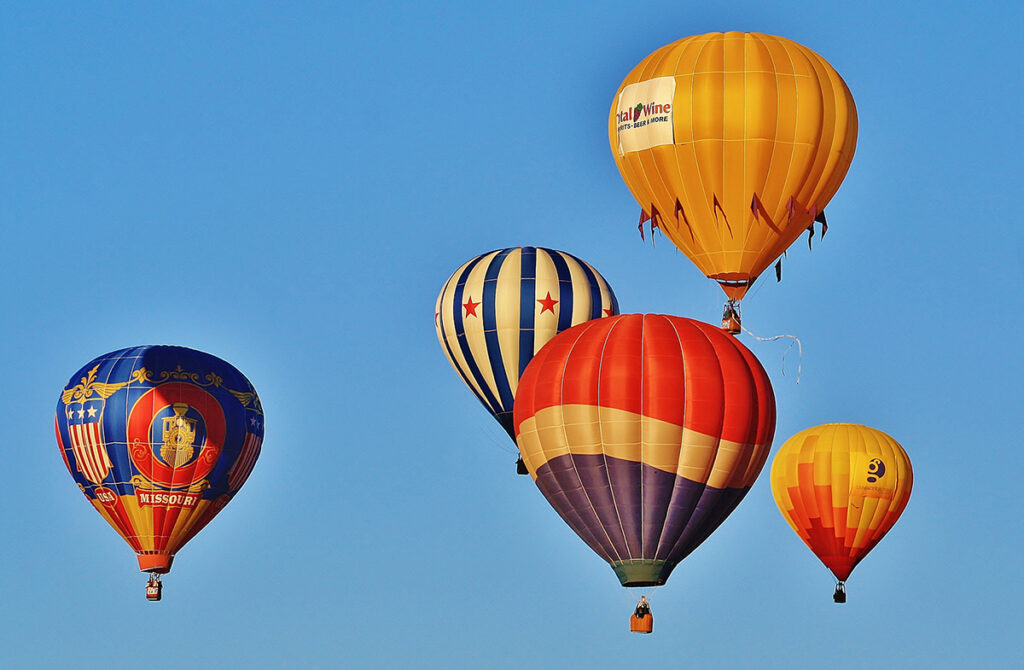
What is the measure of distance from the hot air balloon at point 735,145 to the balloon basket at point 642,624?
5.33 m

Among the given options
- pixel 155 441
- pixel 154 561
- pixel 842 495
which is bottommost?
pixel 154 561

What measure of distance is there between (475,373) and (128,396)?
6676 millimetres

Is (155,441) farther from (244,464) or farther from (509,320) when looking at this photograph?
(509,320)

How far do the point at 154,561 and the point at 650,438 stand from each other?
41.0 feet

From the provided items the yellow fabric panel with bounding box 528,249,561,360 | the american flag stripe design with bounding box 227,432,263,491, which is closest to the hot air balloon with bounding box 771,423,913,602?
the yellow fabric panel with bounding box 528,249,561,360

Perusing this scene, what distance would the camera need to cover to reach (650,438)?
1670 inches

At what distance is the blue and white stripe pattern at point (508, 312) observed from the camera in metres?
49.1

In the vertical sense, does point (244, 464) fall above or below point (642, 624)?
above

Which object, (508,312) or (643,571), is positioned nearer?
(643,571)

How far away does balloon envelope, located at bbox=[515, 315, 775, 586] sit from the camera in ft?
139


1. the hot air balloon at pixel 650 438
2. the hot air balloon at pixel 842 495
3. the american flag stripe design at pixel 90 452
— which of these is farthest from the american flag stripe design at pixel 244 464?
the hot air balloon at pixel 842 495

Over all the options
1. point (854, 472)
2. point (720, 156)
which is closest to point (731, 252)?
point (720, 156)

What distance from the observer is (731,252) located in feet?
147

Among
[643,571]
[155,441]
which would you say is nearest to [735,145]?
[643,571]
